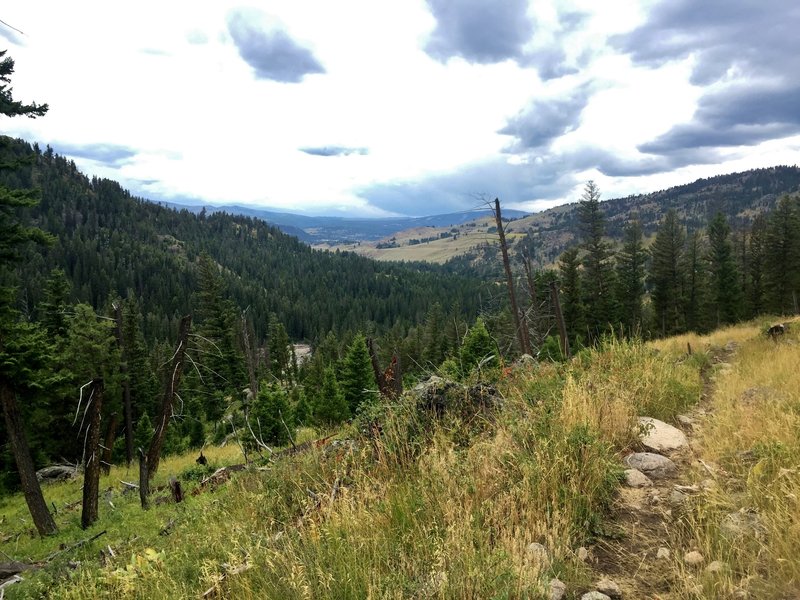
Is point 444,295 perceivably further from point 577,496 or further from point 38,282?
point 577,496

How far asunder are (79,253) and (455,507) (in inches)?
6970

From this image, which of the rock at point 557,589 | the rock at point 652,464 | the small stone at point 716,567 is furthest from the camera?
the rock at point 652,464

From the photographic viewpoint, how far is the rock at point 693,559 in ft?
9.73

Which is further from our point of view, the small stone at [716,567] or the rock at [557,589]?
the rock at [557,589]

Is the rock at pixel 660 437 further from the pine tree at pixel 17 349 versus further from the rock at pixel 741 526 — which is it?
the pine tree at pixel 17 349

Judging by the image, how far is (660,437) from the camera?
5.29 metres

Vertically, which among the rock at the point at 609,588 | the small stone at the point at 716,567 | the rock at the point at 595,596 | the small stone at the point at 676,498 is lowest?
the small stone at the point at 676,498

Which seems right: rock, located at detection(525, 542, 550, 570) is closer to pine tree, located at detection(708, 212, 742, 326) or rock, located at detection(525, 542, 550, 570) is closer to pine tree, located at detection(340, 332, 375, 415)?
pine tree, located at detection(340, 332, 375, 415)

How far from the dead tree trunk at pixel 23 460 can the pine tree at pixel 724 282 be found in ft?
190

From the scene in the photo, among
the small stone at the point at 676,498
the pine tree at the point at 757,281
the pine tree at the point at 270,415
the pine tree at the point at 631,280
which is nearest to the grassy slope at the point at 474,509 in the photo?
the small stone at the point at 676,498

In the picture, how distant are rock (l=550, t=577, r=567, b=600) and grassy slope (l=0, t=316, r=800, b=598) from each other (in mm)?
77

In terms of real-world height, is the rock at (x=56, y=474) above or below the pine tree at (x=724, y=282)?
below

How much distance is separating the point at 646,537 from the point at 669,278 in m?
53.5

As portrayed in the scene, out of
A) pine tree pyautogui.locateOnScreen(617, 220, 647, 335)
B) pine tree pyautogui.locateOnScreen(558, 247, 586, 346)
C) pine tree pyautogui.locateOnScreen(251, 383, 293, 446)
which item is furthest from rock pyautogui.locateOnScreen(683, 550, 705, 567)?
pine tree pyautogui.locateOnScreen(617, 220, 647, 335)
